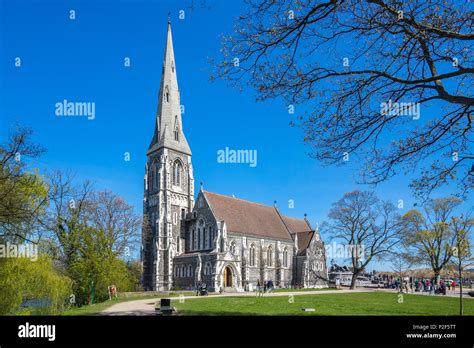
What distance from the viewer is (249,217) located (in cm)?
5316

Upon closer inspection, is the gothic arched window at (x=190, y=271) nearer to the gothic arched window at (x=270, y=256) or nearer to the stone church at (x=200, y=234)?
the stone church at (x=200, y=234)

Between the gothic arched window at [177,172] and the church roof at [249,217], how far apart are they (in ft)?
19.4

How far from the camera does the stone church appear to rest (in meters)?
45.8

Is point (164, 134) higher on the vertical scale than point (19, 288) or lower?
higher

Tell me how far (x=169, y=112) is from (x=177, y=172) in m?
8.77

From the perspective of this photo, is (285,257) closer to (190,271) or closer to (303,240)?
(303,240)

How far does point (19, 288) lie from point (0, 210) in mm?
4530

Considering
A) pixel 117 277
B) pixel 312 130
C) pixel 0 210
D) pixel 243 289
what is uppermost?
pixel 312 130

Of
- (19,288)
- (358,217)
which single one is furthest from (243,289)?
(19,288)

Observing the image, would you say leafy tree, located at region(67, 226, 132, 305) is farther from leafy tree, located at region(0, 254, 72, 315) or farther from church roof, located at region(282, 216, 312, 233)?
church roof, located at region(282, 216, 312, 233)

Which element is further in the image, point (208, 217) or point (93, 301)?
point (208, 217)
